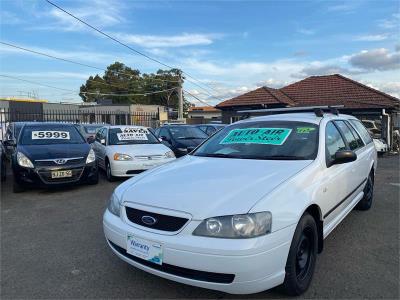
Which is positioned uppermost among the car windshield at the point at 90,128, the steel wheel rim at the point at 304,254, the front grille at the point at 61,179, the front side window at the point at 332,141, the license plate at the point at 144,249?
the car windshield at the point at 90,128

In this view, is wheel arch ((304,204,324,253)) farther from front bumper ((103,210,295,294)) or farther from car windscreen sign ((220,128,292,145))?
car windscreen sign ((220,128,292,145))

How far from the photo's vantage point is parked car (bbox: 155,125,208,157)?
456 inches

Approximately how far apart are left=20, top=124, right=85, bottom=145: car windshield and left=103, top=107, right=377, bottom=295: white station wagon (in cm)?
506

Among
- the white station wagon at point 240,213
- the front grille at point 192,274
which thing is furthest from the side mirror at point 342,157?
the front grille at point 192,274

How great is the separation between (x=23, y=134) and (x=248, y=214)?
7047 millimetres

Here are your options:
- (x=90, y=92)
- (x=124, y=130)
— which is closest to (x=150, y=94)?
(x=90, y=92)

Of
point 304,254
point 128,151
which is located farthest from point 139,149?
point 304,254

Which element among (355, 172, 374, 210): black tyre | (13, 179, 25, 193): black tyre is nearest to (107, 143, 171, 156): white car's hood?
(13, 179, 25, 193): black tyre

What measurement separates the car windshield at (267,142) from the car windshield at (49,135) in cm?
479

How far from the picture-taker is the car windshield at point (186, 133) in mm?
12124

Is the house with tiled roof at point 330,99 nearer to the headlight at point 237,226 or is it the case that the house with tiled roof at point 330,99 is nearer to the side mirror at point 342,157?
the side mirror at point 342,157

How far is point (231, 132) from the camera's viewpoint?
4.58 m

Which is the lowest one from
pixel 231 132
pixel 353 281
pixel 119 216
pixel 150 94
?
pixel 353 281

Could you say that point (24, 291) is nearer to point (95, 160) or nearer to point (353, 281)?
point (353, 281)
